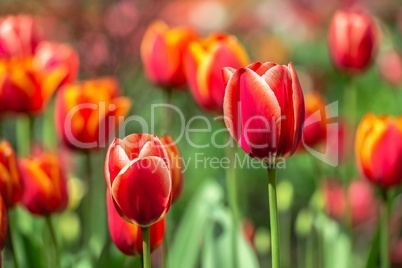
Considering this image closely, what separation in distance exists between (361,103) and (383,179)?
2022 millimetres

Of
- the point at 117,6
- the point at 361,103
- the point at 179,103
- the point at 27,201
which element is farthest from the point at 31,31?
the point at 361,103

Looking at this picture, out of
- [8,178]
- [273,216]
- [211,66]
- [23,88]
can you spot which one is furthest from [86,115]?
[273,216]

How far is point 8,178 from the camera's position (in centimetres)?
119

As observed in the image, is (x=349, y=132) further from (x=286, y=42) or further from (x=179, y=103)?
(x=286, y=42)

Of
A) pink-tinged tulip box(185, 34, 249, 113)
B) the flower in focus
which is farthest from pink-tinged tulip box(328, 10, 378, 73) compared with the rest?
pink-tinged tulip box(185, 34, 249, 113)

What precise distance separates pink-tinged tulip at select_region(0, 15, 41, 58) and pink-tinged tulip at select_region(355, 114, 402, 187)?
0.78m

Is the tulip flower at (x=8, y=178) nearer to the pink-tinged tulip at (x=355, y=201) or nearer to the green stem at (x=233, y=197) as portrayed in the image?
the green stem at (x=233, y=197)

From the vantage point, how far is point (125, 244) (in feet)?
3.69

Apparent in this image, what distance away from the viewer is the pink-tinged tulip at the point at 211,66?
147 centimetres

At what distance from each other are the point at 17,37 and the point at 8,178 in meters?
0.67

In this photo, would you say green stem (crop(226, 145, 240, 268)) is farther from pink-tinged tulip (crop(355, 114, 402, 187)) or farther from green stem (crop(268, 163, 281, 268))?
green stem (crop(268, 163, 281, 268))

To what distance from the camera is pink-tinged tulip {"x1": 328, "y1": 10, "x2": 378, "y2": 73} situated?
171 centimetres

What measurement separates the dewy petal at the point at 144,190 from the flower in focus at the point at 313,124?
2.41 feet

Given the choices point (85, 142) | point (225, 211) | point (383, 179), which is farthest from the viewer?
point (225, 211)
